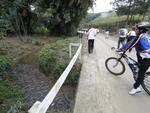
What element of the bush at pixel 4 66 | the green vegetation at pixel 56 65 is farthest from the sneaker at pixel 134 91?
the bush at pixel 4 66

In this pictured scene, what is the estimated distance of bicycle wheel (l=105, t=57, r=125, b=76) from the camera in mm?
8062

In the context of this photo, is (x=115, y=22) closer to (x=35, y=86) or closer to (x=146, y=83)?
(x=35, y=86)

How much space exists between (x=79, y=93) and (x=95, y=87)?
77 cm

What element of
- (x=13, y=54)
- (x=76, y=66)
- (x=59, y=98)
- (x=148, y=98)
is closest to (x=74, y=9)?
(x=13, y=54)

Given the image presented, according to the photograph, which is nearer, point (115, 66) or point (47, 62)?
point (115, 66)

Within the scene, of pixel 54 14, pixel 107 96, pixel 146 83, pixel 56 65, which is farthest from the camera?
pixel 54 14

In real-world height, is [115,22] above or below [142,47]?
below

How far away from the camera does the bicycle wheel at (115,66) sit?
806 cm

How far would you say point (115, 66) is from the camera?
26.9 ft

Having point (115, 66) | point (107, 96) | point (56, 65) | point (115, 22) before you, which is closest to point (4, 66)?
point (56, 65)

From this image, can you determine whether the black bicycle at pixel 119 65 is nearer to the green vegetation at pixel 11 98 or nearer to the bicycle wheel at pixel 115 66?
the bicycle wheel at pixel 115 66

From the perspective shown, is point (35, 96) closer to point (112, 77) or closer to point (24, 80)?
point (24, 80)

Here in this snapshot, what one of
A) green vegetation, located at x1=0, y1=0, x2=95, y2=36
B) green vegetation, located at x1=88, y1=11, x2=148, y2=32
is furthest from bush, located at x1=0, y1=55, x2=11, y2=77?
green vegetation, located at x1=88, y1=11, x2=148, y2=32

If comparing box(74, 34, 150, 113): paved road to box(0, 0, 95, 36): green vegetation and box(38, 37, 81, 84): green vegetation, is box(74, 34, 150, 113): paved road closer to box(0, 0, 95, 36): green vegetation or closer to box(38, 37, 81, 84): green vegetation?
box(38, 37, 81, 84): green vegetation
